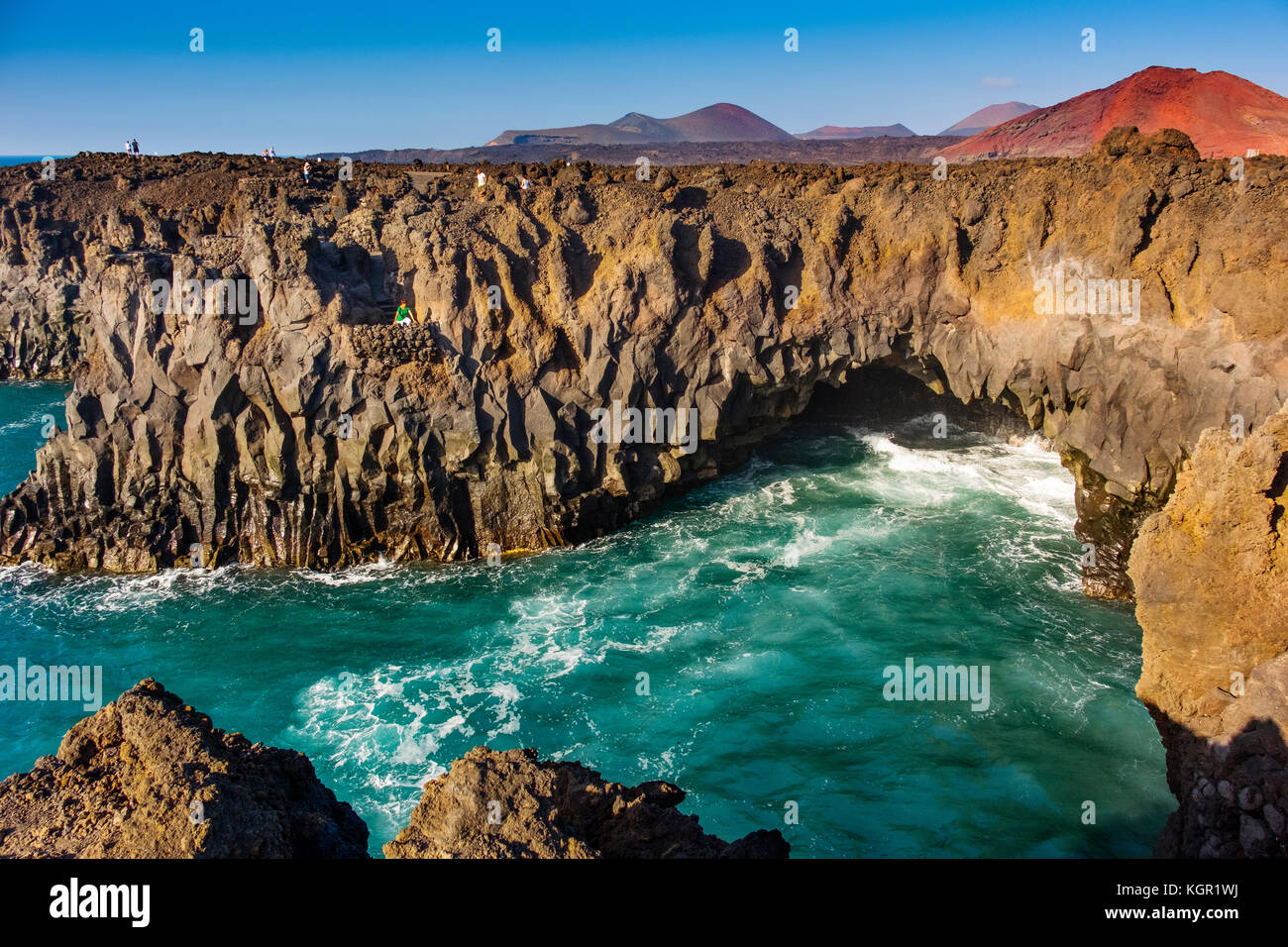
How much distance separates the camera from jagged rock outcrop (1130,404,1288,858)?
41.2 feet

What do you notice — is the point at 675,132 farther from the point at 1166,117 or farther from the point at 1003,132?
the point at 1166,117

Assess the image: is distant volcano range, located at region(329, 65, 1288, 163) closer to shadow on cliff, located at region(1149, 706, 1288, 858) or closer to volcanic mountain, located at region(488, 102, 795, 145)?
volcanic mountain, located at region(488, 102, 795, 145)

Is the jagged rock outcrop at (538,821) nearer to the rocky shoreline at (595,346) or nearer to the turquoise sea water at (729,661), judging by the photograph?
the turquoise sea water at (729,661)

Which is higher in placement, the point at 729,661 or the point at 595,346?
the point at 595,346

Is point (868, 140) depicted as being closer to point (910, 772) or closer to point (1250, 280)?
point (1250, 280)

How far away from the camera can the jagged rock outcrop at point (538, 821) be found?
9.17 m

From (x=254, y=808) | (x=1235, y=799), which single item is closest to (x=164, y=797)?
(x=254, y=808)

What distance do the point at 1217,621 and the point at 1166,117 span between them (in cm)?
4954

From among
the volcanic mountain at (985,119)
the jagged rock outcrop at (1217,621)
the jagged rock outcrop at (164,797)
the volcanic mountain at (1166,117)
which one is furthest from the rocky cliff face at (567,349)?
the volcanic mountain at (985,119)

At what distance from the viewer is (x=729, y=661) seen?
2559 cm

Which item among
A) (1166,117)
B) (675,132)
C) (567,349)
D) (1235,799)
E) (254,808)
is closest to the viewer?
(254,808)

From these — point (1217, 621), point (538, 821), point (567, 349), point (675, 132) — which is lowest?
point (538, 821)

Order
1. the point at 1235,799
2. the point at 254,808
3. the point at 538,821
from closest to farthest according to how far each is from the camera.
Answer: the point at 254,808 → the point at 538,821 → the point at 1235,799

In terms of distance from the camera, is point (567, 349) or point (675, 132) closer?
point (567, 349)
